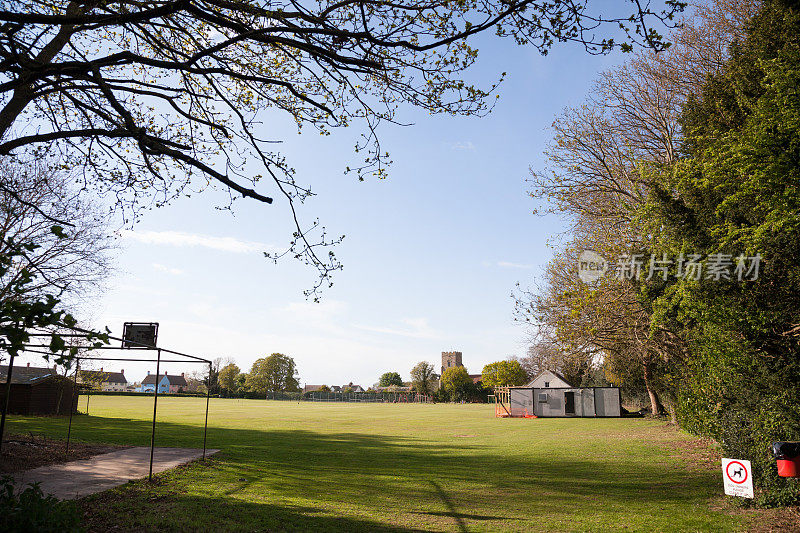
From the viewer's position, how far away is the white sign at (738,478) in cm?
731

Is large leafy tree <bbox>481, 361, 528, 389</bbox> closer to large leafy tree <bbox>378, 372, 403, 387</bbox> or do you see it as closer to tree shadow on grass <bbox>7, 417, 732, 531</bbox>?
tree shadow on grass <bbox>7, 417, 732, 531</bbox>

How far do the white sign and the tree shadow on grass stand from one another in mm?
757

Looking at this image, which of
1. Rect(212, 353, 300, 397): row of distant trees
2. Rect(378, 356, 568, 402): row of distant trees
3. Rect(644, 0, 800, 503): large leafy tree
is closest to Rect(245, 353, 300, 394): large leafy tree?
Rect(212, 353, 300, 397): row of distant trees

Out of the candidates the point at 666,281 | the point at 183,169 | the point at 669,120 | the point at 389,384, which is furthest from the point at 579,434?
the point at 389,384

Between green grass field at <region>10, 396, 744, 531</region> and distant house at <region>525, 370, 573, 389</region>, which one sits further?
distant house at <region>525, 370, 573, 389</region>

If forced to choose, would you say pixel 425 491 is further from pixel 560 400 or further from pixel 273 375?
pixel 273 375

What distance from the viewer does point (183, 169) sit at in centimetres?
921

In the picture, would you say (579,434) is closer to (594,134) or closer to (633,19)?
A: (594,134)

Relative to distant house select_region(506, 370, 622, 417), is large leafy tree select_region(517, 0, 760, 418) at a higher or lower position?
higher

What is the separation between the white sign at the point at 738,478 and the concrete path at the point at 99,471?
10824mm

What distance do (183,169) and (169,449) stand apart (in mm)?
10495

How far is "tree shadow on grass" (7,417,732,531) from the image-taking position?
7.92 metres

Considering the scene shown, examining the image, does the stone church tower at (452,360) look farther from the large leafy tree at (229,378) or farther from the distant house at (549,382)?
the distant house at (549,382)

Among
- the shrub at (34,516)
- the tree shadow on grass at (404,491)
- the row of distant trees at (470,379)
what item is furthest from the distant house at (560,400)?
the shrub at (34,516)
